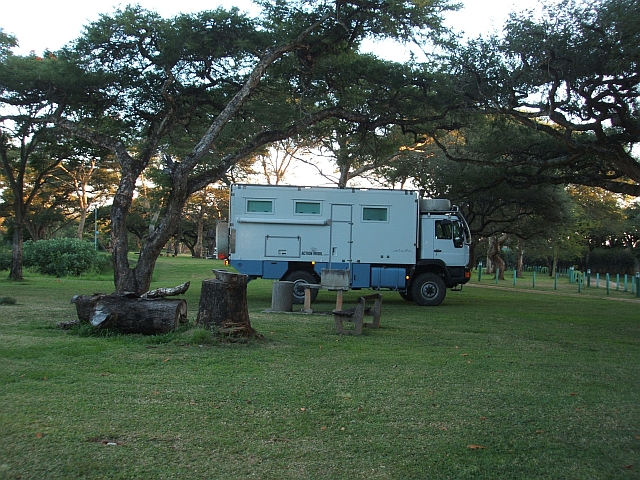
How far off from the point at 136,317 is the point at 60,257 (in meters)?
23.0

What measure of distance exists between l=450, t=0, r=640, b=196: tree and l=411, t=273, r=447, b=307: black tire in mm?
5030

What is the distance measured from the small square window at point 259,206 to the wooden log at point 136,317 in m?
9.02

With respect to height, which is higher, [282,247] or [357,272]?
[282,247]

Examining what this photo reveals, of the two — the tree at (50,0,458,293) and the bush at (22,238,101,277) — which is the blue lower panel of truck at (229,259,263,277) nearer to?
the tree at (50,0,458,293)

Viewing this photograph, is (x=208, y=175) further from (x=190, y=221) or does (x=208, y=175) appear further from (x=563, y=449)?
(x=190, y=221)

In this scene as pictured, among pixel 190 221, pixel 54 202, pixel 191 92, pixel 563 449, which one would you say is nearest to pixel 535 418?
pixel 563 449

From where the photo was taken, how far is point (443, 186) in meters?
27.5

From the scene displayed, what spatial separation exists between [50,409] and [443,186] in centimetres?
2374

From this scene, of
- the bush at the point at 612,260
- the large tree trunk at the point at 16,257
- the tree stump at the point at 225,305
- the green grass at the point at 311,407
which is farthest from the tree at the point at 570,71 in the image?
the bush at the point at 612,260

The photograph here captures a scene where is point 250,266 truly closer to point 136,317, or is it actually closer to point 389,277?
point 389,277

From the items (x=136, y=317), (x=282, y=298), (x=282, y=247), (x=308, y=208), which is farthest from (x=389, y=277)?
(x=136, y=317)

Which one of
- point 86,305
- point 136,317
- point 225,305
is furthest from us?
point 86,305

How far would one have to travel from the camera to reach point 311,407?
584 cm

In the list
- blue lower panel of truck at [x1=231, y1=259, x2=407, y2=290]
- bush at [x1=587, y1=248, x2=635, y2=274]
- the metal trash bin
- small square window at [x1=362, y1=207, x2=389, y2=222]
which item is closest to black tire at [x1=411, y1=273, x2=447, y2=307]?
blue lower panel of truck at [x1=231, y1=259, x2=407, y2=290]
